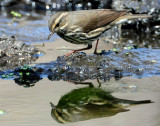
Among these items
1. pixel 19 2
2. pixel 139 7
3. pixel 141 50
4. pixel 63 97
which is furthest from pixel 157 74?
pixel 19 2

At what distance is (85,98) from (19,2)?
28.7 ft

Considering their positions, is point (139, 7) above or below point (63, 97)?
above

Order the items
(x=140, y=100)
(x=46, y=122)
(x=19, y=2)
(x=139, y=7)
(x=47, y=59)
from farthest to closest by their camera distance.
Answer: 1. (x=19, y=2)
2. (x=139, y=7)
3. (x=47, y=59)
4. (x=140, y=100)
5. (x=46, y=122)

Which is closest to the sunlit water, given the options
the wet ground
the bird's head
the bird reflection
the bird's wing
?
the wet ground

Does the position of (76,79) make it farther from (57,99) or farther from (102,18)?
(102,18)

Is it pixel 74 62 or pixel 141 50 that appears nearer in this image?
pixel 74 62

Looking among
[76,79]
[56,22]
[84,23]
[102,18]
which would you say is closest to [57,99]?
[76,79]

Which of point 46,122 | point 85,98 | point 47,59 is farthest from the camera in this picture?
point 47,59

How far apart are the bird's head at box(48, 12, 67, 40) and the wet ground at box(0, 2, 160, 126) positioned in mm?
610

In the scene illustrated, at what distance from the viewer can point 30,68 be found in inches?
254

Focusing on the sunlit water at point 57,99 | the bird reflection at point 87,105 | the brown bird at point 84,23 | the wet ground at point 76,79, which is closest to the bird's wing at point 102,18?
the brown bird at point 84,23

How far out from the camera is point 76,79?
6164 mm

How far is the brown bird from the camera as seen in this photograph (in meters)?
6.61

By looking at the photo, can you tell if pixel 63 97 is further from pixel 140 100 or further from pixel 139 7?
pixel 139 7
